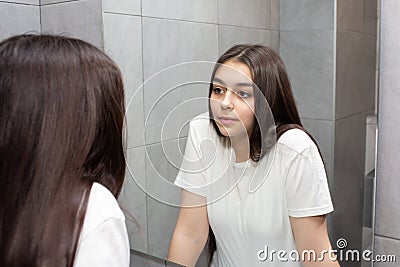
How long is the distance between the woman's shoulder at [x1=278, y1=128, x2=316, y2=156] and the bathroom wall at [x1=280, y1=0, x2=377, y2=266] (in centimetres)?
2

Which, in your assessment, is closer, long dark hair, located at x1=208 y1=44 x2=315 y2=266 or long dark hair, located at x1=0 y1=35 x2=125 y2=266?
long dark hair, located at x1=0 y1=35 x2=125 y2=266

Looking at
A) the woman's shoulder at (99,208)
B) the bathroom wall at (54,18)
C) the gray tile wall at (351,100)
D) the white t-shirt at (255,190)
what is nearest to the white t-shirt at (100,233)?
the woman's shoulder at (99,208)

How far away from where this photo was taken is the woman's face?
0.90 metres

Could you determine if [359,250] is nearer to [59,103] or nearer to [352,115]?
[352,115]

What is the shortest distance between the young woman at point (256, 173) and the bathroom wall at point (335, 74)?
0.08 ft

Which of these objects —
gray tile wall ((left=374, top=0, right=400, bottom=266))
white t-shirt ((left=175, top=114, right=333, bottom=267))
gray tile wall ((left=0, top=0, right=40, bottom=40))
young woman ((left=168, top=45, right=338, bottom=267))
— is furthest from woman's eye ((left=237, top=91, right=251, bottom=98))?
gray tile wall ((left=0, top=0, right=40, bottom=40))

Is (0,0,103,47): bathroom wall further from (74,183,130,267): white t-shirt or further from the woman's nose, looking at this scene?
(74,183,130,267): white t-shirt

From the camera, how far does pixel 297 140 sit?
87 centimetres

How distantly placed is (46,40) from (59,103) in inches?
4.0

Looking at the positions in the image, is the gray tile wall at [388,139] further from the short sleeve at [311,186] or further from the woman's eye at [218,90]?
the woman's eye at [218,90]

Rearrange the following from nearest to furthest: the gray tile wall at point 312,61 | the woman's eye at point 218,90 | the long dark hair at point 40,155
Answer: the long dark hair at point 40,155 < the gray tile wall at point 312,61 < the woman's eye at point 218,90

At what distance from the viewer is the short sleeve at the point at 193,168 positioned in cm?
101

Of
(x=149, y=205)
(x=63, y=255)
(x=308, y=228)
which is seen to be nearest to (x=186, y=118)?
(x=149, y=205)

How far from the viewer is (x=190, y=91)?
40.1 inches
